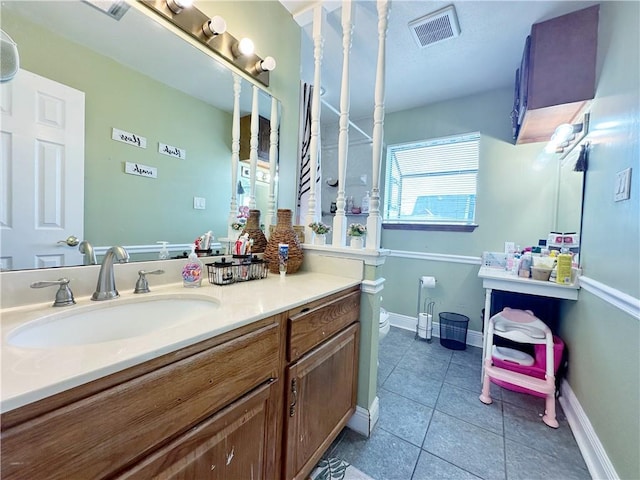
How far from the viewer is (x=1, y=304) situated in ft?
2.41

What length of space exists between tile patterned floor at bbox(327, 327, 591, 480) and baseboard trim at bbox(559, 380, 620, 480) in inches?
1.5

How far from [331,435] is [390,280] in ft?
6.61

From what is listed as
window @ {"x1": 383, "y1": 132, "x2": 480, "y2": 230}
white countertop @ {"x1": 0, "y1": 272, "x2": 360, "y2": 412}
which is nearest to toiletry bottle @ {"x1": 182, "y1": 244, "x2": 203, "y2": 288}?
white countertop @ {"x1": 0, "y1": 272, "x2": 360, "y2": 412}

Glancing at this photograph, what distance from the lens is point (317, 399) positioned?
1.08 meters

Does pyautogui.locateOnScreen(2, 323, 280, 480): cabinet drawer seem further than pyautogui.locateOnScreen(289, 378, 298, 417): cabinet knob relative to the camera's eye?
No

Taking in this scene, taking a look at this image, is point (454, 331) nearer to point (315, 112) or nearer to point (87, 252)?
point (315, 112)

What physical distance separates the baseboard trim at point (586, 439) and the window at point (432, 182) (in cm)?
150

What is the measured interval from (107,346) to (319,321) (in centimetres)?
69

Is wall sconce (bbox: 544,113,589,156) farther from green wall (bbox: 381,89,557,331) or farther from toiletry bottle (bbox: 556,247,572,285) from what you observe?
toiletry bottle (bbox: 556,247,572,285)

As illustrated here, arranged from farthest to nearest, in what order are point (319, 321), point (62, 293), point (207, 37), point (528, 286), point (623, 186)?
1. point (528, 286)
2. point (207, 37)
3. point (623, 186)
4. point (319, 321)
5. point (62, 293)

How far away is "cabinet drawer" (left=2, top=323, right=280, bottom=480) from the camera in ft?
1.35

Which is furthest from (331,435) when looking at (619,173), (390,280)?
(390,280)

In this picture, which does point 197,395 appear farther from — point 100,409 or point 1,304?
point 1,304

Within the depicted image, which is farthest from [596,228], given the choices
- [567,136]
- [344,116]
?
[344,116]
